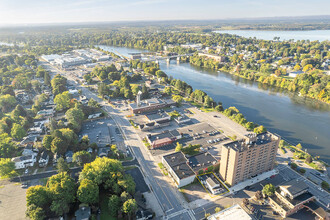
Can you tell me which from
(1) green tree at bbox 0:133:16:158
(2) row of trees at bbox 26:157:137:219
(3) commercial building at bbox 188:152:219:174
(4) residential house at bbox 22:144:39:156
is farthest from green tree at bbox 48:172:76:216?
(3) commercial building at bbox 188:152:219:174

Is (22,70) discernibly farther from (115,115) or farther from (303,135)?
(303,135)

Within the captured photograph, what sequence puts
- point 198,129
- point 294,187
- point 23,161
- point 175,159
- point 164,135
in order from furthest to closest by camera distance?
point 198,129 < point 164,135 < point 175,159 < point 23,161 < point 294,187

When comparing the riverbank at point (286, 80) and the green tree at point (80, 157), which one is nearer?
the green tree at point (80, 157)

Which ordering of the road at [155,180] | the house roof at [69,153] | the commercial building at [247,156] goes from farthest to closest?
the house roof at [69,153] → the commercial building at [247,156] → the road at [155,180]

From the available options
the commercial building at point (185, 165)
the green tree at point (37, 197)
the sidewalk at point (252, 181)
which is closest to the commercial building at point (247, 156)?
the sidewalk at point (252, 181)

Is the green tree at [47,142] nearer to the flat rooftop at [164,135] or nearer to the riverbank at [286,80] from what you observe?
the flat rooftop at [164,135]

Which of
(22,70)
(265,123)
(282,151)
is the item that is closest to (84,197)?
(282,151)

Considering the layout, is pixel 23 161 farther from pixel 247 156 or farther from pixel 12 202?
pixel 247 156

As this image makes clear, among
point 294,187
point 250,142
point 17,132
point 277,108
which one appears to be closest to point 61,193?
point 17,132
